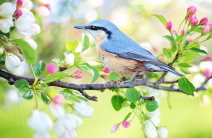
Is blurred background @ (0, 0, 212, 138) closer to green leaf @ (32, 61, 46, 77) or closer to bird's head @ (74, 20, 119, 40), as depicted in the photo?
bird's head @ (74, 20, 119, 40)

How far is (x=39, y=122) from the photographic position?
0.55 metres

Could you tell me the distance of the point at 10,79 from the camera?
65cm

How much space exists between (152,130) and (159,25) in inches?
60.4

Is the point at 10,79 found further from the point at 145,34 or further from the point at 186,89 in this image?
the point at 145,34

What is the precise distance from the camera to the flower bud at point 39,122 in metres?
0.55

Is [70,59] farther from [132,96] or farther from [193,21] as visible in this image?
[193,21]

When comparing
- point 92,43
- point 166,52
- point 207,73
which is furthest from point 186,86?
point 92,43

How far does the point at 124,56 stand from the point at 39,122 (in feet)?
1.30

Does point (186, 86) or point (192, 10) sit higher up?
point (192, 10)

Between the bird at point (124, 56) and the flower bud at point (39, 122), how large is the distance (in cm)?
32

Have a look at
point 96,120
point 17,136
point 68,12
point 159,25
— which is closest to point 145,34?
point 68,12

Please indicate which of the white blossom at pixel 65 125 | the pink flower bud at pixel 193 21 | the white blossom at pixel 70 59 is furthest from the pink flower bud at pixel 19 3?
the pink flower bud at pixel 193 21

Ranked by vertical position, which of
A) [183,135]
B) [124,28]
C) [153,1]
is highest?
[153,1]

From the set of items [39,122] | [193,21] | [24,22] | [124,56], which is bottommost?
[39,122]
